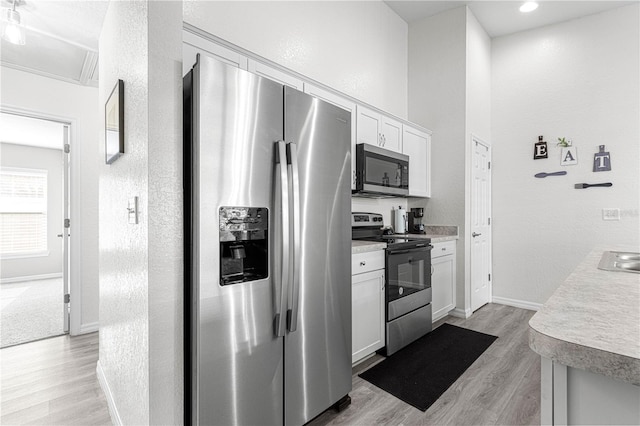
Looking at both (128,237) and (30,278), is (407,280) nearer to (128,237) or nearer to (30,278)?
(128,237)

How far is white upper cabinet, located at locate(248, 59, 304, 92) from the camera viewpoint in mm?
2166

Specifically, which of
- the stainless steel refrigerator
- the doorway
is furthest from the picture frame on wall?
the doorway

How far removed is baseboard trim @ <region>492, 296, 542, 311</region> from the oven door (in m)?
1.82

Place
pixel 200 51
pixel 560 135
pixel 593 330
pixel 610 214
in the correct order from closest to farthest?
pixel 593 330 < pixel 200 51 < pixel 610 214 < pixel 560 135

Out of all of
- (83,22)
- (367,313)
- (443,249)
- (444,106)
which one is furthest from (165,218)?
(444,106)

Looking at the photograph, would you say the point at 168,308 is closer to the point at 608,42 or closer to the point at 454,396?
the point at 454,396

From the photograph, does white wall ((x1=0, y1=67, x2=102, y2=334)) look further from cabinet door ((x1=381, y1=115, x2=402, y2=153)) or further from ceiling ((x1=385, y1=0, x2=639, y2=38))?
ceiling ((x1=385, y1=0, x2=639, y2=38))

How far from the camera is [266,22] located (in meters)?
2.46

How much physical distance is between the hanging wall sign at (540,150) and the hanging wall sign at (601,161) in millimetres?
475

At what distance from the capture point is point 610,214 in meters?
3.62

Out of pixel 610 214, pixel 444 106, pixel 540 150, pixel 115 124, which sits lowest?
pixel 610 214

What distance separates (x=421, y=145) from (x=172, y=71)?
3.11 m

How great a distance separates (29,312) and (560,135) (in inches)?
270

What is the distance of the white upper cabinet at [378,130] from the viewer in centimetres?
305
